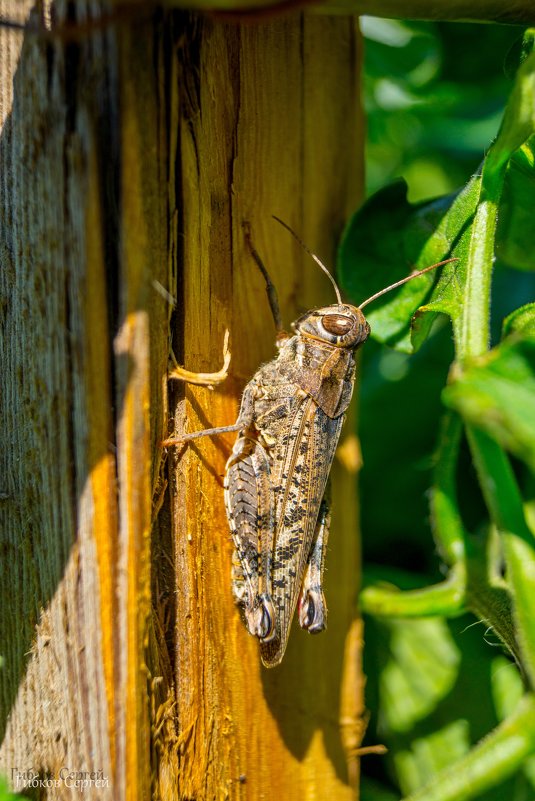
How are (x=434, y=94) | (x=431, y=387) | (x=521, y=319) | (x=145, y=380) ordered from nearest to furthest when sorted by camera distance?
1. (x=145, y=380)
2. (x=521, y=319)
3. (x=431, y=387)
4. (x=434, y=94)

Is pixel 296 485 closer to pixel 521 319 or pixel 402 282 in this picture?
pixel 402 282

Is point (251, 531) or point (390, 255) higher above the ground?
point (390, 255)

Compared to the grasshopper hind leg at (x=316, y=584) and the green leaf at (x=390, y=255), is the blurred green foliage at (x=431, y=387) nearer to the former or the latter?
the green leaf at (x=390, y=255)

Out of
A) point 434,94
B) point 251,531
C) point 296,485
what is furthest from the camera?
point 434,94

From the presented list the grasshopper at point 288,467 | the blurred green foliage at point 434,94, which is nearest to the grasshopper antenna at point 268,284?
the grasshopper at point 288,467

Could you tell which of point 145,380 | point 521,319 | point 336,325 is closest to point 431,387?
point 336,325

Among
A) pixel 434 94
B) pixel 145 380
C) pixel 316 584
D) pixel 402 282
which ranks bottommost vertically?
pixel 316 584

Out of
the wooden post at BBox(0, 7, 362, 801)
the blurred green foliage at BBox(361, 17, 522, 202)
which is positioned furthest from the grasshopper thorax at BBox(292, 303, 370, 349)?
the blurred green foliage at BBox(361, 17, 522, 202)

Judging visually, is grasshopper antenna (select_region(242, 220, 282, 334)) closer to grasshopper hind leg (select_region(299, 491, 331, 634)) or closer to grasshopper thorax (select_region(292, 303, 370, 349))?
grasshopper thorax (select_region(292, 303, 370, 349))
